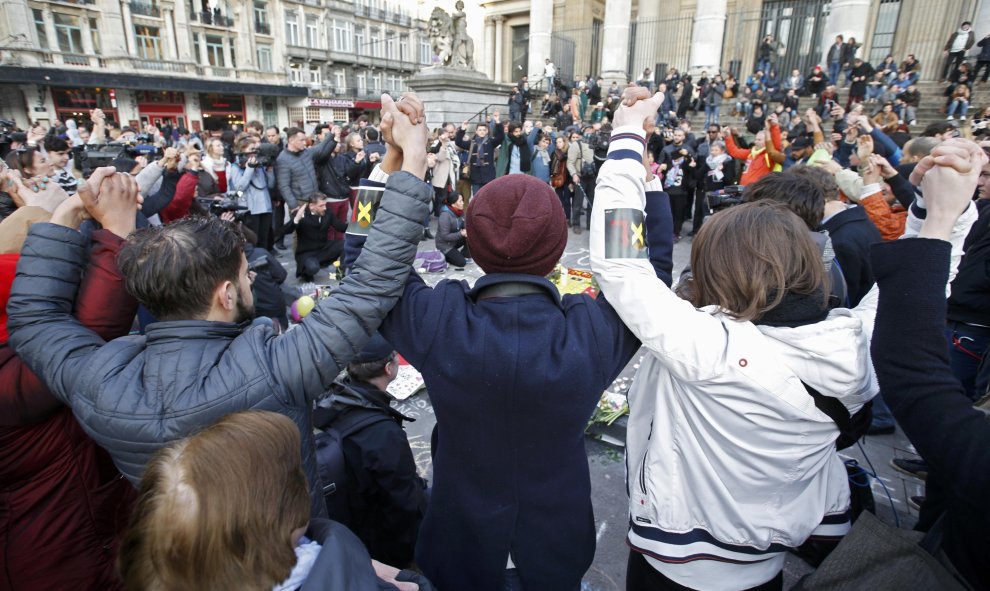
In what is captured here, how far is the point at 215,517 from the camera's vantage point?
0.85 m

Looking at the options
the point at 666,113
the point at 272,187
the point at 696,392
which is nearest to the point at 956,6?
the point at 666,113

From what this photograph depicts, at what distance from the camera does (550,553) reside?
4.62ft

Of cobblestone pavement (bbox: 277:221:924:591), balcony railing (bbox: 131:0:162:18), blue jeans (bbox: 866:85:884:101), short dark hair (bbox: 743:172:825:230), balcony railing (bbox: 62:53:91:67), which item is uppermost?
balcony railing (bbox: 131:0:162:18)

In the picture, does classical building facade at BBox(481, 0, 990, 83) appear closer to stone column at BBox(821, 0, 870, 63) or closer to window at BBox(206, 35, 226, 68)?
stone column at BBox(821, 0, 870, 63)

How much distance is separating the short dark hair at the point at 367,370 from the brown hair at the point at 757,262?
4.67 feet

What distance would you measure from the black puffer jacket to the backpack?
1.78 ft

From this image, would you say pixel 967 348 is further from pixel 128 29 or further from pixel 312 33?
pixel 312 33

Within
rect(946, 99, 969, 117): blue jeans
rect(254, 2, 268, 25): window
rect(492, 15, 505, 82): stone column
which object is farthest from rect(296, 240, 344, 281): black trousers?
rect(254, 2, 268, 25): window

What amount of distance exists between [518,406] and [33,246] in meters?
1.46

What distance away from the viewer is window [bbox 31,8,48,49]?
93.3 ft

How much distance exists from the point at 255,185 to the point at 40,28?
3437 centimetres

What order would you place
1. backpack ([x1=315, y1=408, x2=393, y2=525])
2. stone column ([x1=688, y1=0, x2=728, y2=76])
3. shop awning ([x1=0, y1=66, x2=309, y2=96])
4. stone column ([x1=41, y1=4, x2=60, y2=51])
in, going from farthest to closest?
1. stone column ([x1=41, y1=4, x2=60, y2=51])
2. shop awning ([x1=0, y1=66, x2=309, y2=96])
3. stone column ([x1=688, y1=0, x2=728, y2=76])
4. backpack ([x1=315, y1=408, x2=393, y2=525])

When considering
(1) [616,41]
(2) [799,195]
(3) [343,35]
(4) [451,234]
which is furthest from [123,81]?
(2) [799,195]

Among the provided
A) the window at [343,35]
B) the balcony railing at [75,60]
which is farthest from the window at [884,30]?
the balcony railing at [75,60]
